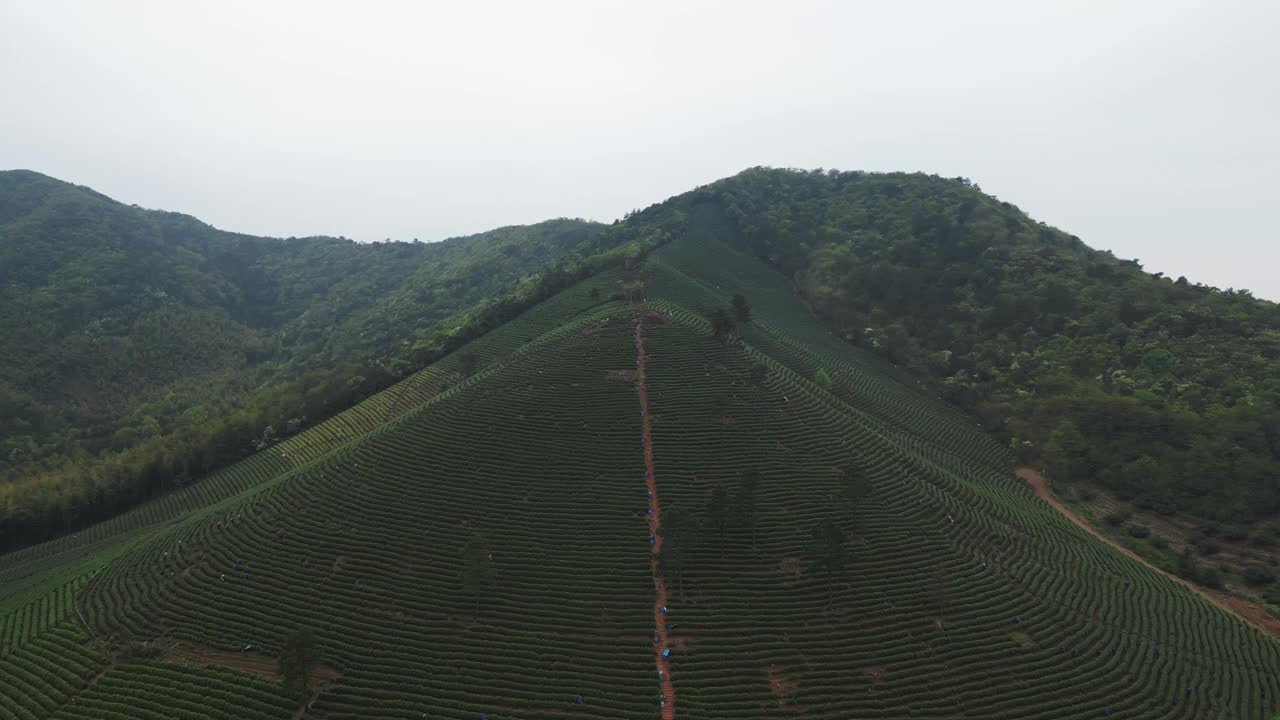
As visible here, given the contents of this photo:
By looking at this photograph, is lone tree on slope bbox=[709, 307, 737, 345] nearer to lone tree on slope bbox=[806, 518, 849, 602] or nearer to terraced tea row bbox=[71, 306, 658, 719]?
terraced tea row bbox=[71, 306, 658, 719]

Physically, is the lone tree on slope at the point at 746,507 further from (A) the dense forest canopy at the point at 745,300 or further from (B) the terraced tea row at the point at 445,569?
(A) the dense forest canopy at the point at 745,300

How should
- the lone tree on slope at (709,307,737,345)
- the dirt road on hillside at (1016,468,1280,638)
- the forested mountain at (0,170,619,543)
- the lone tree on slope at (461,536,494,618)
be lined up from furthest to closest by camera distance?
the forested mountain at (0,170,619,543), the lone tree on slope at (709,307,737,345), the dirt road on hillside at (1016,468,1280,638), the lone tree on slope at (461,536,494,618)

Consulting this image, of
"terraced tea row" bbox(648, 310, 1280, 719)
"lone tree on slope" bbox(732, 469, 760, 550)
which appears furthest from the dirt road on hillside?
"lone tree on slope" bbox(732, 469, 760, 550)

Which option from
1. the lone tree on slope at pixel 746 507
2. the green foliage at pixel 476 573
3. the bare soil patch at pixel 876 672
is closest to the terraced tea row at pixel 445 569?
the green foliage at pixel 476 573

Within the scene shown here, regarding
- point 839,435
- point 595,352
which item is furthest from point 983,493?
point 595,352

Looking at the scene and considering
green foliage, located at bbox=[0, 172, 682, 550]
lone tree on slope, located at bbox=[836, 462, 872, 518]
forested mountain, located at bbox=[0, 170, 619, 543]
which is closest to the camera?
lone tree on slope, located at bbox=[836, 462, 872, 518]

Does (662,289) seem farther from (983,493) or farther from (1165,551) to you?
(1165,551)

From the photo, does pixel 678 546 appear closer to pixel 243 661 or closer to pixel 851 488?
pixel 851 488

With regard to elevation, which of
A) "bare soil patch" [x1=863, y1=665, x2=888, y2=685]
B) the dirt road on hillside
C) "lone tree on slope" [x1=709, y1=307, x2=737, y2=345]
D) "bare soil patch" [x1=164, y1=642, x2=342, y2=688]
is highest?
"lone tree on slope" [x1=709, y1=307, x2=737, y2=345]
